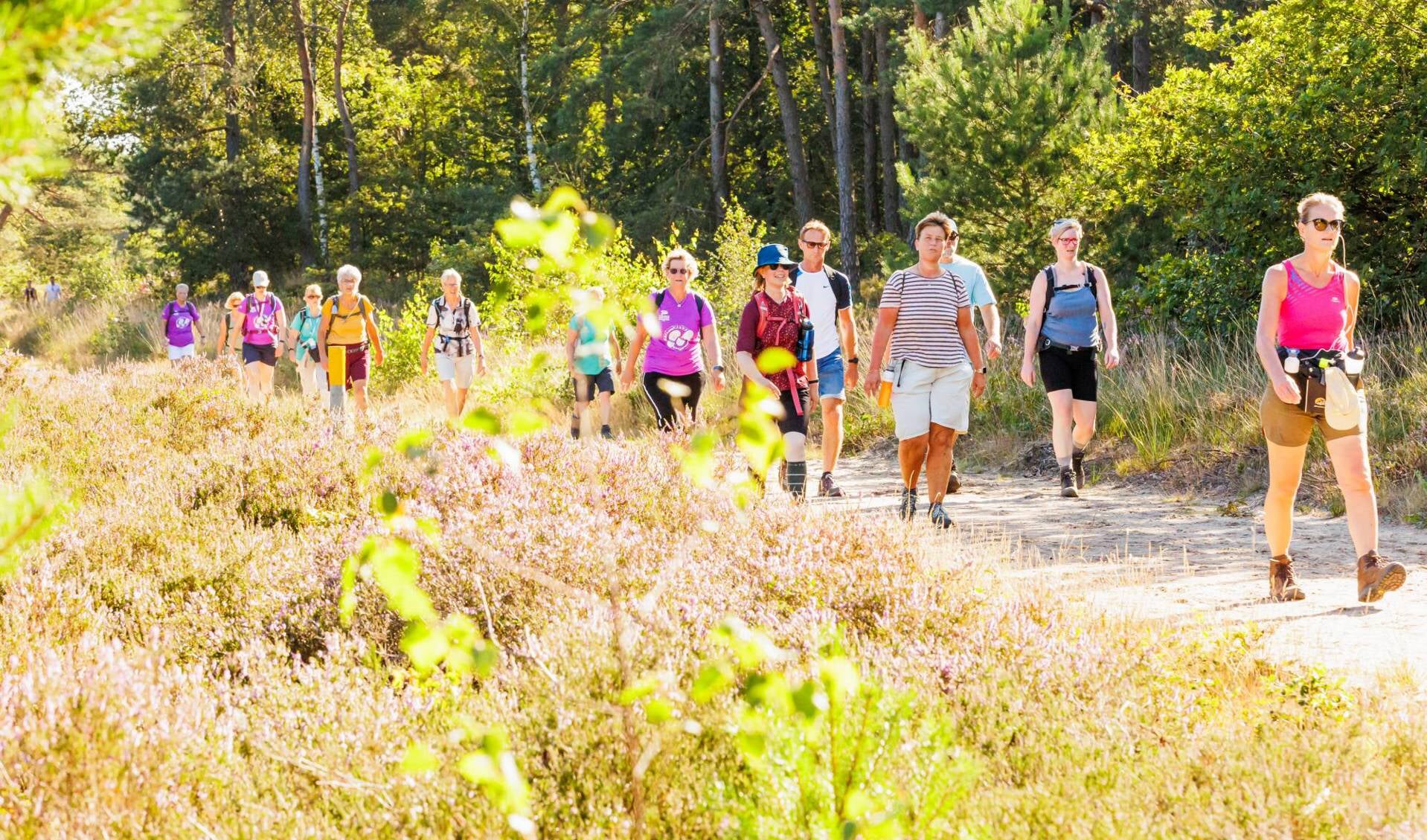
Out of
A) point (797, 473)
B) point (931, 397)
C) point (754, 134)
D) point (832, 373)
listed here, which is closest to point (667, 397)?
point (832, 373)

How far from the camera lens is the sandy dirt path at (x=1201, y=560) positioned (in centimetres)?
528

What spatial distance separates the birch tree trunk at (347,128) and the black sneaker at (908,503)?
35.7 meters

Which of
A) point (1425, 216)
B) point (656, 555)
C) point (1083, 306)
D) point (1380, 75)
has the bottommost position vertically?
point (656, 555)

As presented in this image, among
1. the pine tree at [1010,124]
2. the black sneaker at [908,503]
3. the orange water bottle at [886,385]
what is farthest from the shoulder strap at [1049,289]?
the pine tree at [1010,124]

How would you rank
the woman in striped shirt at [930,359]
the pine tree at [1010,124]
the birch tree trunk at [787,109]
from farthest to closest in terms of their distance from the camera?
the birch tree trunk at [787,109] → the pine tree at [1010,124] → the woman in striped shirt at [930,359]

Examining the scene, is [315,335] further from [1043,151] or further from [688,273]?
[1043,151]

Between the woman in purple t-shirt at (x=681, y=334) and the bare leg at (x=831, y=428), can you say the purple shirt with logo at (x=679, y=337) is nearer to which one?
the woman in purple t-shirt at (x=681, y=334)

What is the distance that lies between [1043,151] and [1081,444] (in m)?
7.75

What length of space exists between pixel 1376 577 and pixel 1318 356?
106 cm

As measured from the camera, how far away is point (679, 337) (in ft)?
29.2

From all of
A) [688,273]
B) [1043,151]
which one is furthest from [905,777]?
[1043,151]

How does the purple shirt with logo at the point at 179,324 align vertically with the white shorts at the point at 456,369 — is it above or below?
above

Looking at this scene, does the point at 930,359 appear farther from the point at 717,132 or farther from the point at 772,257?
the point at 717,132

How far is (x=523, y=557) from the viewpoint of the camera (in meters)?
5.04
